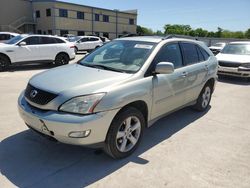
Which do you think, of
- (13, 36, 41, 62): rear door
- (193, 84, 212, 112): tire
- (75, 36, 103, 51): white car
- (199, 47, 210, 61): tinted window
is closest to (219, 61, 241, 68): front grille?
(193, 84, 212, 112): tire

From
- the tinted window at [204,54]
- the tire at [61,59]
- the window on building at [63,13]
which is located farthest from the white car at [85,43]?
the window on building at [63,13]

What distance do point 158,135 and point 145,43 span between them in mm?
1603

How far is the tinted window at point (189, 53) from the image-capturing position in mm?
5061

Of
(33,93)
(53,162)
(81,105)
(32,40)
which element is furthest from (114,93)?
(32,40)

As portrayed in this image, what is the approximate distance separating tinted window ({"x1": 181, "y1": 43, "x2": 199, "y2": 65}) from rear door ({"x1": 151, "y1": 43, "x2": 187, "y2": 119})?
0.20m

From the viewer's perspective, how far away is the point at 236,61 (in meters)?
10.2

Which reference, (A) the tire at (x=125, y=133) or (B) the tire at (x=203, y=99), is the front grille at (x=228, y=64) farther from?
(A) the tire at (x=125, y=133)

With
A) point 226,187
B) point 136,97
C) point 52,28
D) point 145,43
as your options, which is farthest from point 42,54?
point 52,28

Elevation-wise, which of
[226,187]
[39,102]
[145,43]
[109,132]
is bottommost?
[226,187]

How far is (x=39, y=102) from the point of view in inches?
134

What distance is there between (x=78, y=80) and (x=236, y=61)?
830 centimetres

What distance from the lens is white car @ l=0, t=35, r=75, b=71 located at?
37.1ft

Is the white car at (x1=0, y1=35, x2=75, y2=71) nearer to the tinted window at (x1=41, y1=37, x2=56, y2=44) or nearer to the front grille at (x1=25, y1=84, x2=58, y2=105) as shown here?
the tinted window at (x1=41, y1=37, x2=56, y2=44)

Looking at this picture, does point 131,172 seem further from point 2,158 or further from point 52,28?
point 52,28
